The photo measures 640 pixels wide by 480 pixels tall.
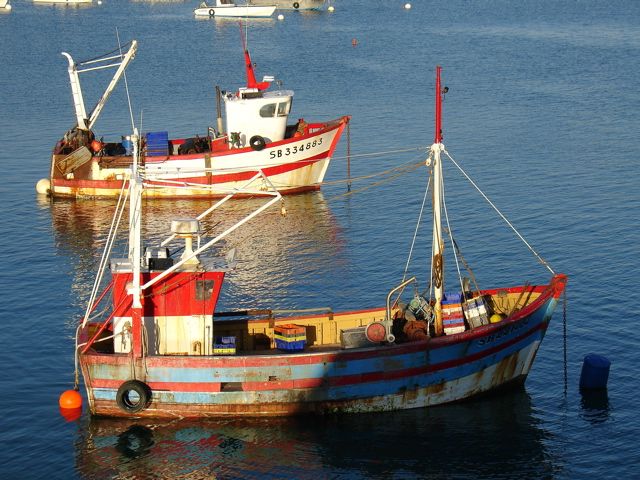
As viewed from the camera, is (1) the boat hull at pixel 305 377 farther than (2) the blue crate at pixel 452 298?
No

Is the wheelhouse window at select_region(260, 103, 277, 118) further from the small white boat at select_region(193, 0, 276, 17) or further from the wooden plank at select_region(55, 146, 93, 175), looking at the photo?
the small white boat at select_region(193, 0, 276, 17)

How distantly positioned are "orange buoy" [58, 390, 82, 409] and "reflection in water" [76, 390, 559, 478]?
0.62 metres

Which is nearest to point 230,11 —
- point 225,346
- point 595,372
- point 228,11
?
point 228,11

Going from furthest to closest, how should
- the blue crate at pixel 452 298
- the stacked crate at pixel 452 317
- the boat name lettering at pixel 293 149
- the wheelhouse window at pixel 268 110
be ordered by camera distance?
the wheelhouse window at pixel 268 110 → the boat name lettering at pixel 293 149 → the blue crate at pixel 452 298 → the stacked crate at pixel 452 317

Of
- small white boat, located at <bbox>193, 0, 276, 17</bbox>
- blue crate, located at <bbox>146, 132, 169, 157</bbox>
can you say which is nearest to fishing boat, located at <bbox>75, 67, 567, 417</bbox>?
blue crate, located at <bbox>146, 132, 169, 157</bbox>

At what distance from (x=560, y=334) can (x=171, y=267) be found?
1605 centimetres

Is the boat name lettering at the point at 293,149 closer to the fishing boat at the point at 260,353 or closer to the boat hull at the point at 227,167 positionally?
the boat hull at the point at 227,167

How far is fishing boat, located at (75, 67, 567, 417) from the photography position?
112ft

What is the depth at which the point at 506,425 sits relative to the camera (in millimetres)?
35250

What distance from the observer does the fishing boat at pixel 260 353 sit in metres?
34.3

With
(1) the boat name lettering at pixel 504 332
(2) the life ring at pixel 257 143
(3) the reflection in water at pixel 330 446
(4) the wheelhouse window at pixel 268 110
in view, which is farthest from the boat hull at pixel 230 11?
(3) the reflection in water at pixel 330 446

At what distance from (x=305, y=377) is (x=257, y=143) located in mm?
28101

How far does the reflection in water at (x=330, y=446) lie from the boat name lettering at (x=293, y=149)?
2819 centimetres

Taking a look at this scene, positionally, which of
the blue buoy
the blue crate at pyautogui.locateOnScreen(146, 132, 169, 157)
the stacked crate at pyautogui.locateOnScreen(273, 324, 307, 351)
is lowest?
the blue buoy
